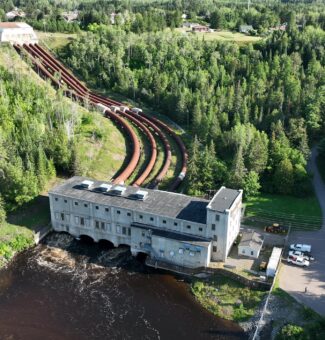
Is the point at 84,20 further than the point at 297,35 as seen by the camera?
Yes

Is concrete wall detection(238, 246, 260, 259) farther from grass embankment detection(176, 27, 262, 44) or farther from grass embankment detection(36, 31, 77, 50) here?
grass embankment detection(36, 31, 77, 50)

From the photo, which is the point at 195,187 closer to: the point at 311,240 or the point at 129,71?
the point at 311,240

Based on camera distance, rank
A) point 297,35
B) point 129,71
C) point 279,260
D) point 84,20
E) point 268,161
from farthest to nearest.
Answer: point 84,20
point 297,35
point 129,71
point 268,161
point 279,260

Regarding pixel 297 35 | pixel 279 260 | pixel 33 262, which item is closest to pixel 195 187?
pixel 279 260

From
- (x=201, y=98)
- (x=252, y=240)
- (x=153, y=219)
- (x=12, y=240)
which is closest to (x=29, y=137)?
(x=12, y=240)

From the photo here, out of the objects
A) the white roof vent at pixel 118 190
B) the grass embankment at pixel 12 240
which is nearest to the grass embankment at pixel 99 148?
the white roof vent at pixel 118 190

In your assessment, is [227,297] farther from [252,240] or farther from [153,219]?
[153,219]

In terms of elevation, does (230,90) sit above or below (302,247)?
above
